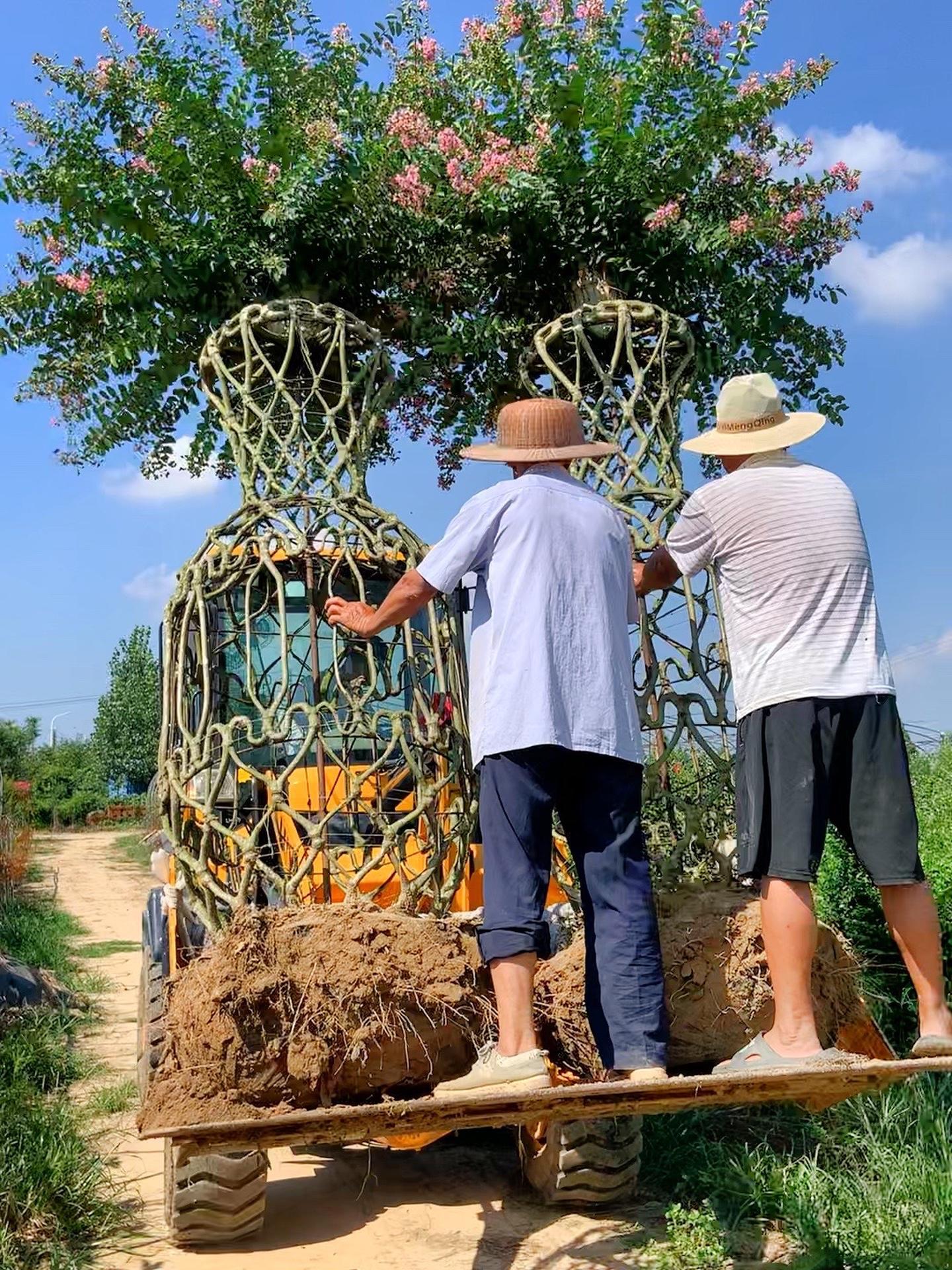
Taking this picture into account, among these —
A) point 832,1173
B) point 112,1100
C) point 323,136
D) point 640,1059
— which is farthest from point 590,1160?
point 323,136

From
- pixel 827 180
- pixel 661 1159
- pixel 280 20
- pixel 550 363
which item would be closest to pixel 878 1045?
pixel 661 1159

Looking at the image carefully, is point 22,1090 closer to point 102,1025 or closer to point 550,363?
point 102,1025

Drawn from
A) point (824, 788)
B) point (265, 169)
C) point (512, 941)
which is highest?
point (265, 169)

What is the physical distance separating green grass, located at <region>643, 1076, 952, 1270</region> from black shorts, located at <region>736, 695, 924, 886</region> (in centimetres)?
128

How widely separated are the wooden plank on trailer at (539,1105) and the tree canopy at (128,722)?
31.8 meters

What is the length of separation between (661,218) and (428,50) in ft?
5.38

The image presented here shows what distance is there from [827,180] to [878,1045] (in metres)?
4.21

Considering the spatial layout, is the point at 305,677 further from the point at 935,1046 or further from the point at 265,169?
the point at 265,169

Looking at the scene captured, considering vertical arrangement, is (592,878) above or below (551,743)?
below

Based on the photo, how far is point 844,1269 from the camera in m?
3.25

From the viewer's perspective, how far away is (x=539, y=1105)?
2.31 meters

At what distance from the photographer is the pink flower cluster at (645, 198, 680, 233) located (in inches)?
202

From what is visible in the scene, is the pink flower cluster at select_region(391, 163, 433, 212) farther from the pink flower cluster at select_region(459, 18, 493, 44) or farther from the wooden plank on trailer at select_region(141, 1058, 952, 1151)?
the wooden plank on trailer at select_region(141, 1058, 952, 1151)


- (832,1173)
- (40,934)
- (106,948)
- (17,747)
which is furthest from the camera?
(17,747)
